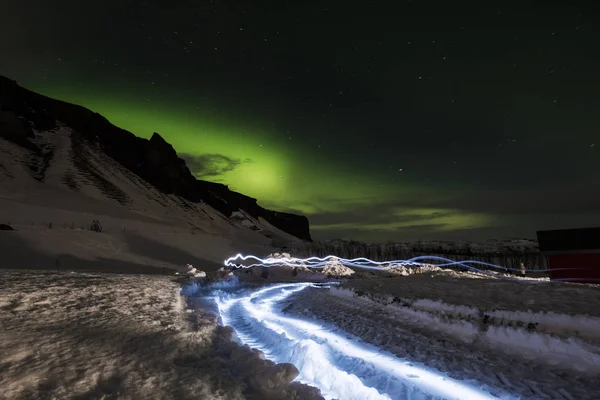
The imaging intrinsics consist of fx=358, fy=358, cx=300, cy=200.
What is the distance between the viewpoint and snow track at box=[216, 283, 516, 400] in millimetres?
4547

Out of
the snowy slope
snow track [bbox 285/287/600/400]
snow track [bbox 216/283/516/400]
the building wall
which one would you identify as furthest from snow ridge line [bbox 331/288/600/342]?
the snowy slope

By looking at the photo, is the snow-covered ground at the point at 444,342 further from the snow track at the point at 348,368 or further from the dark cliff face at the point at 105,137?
the dark cliff face at the point at 105,137

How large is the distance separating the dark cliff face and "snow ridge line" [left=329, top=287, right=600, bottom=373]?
108m

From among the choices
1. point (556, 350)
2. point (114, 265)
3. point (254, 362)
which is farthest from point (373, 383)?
point (114, 265)

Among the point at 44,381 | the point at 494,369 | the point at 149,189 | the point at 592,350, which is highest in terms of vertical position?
the point at 149,189

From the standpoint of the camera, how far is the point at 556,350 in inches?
242

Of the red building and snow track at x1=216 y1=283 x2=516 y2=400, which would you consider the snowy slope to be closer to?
snow track at x1=216 y1=283 x2=516 y2=400

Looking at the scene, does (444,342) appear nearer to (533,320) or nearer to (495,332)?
(495,332)

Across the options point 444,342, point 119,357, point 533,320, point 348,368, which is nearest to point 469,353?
point 444,342

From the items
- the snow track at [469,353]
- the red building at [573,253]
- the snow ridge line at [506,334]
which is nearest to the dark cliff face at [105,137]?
the snow track at [469,353]

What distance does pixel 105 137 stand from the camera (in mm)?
127188

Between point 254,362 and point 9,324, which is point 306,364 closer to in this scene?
point 254,362

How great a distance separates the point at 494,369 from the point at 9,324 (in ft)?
24.6

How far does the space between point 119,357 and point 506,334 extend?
6936 millimetres
